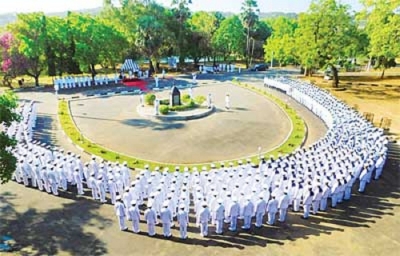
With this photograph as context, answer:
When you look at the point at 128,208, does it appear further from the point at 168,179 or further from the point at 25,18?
the point at 25,18

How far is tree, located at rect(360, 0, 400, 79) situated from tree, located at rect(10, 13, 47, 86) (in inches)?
1080

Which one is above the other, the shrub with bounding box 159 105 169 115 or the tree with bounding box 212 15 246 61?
the tree with bounding box 212 15 246 61

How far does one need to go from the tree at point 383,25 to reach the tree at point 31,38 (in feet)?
90.0

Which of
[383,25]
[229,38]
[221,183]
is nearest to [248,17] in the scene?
[229,38]

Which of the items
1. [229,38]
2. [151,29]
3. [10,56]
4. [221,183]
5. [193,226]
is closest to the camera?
[193,226]

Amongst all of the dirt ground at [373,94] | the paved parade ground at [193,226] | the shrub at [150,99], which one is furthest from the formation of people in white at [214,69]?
the paved parade ground at [193,226]

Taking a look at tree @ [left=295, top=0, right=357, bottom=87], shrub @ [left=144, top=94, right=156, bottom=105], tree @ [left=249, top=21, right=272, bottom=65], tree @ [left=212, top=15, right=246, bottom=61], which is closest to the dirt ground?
tree @ [left=295, top=0, right=357, bottom=87]

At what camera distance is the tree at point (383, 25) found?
90.6ft

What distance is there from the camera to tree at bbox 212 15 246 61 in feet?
161

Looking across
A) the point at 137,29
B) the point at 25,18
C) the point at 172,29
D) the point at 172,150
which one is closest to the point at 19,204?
the point at 172,150

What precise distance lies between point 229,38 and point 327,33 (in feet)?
63.9

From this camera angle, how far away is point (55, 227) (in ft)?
36.7

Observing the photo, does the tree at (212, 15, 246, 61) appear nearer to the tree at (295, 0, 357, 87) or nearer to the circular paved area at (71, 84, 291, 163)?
the tree at (295, 0, 357, 87)

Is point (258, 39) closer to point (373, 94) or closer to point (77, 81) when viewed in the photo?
point (373, 94)
